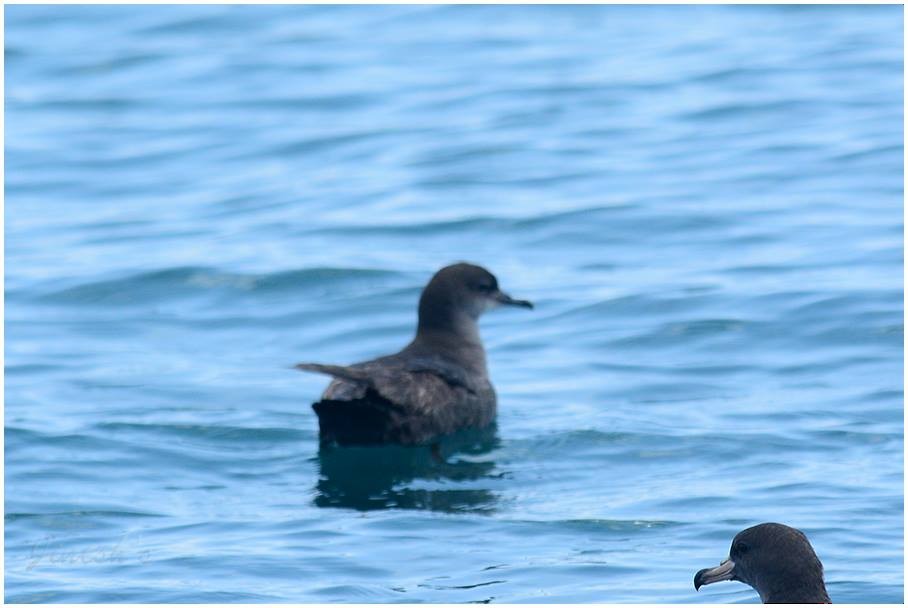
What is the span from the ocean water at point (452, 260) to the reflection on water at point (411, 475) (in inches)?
1.3

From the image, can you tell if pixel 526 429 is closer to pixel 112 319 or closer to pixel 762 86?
pixel 112 319

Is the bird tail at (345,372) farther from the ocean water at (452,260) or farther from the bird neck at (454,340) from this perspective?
the bird neck at (454,340)

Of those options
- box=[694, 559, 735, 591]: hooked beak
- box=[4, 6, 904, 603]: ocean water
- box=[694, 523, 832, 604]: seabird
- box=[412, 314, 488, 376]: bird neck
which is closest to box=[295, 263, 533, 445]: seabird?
box=[412, 314, 488, 376]: bird neck

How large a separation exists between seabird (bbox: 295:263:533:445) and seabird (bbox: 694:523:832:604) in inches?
117

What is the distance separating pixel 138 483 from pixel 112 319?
3.73 meters

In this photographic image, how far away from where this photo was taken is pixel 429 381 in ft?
32.5

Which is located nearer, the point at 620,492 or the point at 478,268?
the point at 620,492

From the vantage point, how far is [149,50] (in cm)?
2202

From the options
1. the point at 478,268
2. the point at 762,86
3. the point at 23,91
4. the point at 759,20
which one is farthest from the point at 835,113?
the point at 23,91

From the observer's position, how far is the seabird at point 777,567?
244 inches

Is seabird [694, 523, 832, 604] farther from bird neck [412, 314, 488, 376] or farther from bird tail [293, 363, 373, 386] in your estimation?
bird neck [412, 314, 488, 376]

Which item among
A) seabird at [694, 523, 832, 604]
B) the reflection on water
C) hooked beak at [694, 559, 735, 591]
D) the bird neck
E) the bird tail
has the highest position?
the bird tail

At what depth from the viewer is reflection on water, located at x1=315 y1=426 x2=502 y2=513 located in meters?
8.70

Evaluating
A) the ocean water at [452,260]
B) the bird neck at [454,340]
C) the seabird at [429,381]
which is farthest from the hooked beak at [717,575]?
the bird neck at [454,340]
